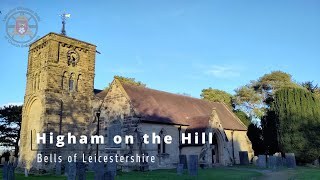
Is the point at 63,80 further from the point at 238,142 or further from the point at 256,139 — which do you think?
the point at 256,139

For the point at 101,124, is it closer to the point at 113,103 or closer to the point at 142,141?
the point at 113,103

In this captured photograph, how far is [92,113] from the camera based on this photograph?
111ft

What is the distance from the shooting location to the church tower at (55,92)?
30.1 m

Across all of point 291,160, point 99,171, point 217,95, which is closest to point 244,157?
point 291,160

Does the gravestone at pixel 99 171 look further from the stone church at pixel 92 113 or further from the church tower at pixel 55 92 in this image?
the church tower at pixel 55 92

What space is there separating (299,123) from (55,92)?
1004 inches

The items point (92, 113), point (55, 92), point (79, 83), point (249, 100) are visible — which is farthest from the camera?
point (249, 100)

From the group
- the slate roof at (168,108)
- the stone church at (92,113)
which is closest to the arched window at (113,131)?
the stone church at (92,113)

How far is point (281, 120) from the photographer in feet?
110

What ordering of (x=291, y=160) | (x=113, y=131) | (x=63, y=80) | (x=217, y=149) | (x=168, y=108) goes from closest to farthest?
(x=291, y=160) → (x=113, y=131) → (x=63, y=80) → (x=168, y=108) → (x=217, y=149)

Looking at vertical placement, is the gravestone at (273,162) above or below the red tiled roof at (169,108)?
below

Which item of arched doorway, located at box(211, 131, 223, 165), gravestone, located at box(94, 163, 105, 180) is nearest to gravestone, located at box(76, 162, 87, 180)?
gravestone, located at box(94, 163, 105, 180)

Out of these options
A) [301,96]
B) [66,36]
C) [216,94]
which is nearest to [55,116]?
[66,36]

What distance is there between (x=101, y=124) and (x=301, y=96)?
21.9 metres
